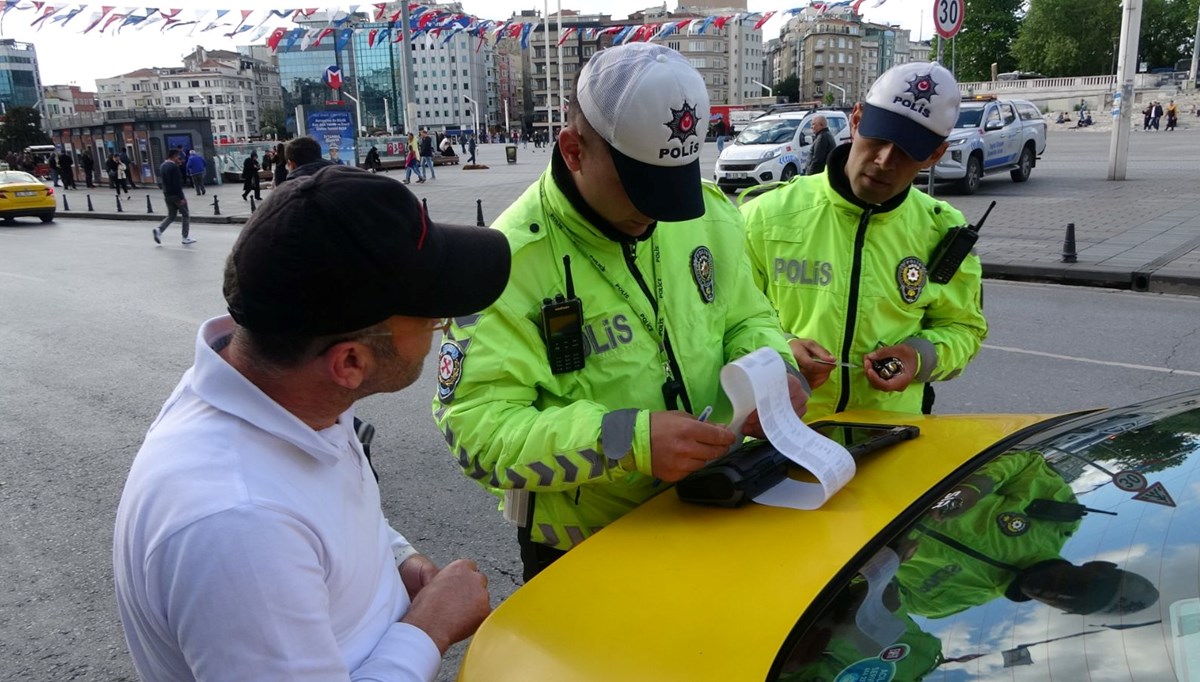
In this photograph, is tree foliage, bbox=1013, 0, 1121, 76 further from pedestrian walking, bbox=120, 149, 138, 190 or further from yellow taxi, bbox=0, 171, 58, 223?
yellow taxi, bbox=0, 171, 58, 223

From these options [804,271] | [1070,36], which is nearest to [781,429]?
[804,271]

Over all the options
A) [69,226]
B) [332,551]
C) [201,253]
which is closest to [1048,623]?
[332,551]

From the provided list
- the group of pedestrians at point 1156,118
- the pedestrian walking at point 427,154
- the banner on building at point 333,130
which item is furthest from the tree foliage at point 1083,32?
the banner on building at point 333,130

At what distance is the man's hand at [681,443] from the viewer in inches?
63.6

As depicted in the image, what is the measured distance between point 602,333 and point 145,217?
22.4 m

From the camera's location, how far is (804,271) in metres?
2.54

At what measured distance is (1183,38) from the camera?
86438mm

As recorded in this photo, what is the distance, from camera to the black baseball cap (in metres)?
1.12

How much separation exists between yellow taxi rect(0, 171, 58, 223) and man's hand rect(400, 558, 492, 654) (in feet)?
76.9

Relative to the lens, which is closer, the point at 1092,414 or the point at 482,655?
the point at 482,655

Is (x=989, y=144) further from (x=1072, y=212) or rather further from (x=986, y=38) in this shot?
(x=986, y=38)

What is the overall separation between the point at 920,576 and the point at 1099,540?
0.95 feet

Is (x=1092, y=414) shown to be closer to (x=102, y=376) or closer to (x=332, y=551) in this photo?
(x=332, y=551)

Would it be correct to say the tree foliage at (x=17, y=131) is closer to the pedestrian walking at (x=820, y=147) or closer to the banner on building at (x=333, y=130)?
the banner on building at (x=333, y=130)
